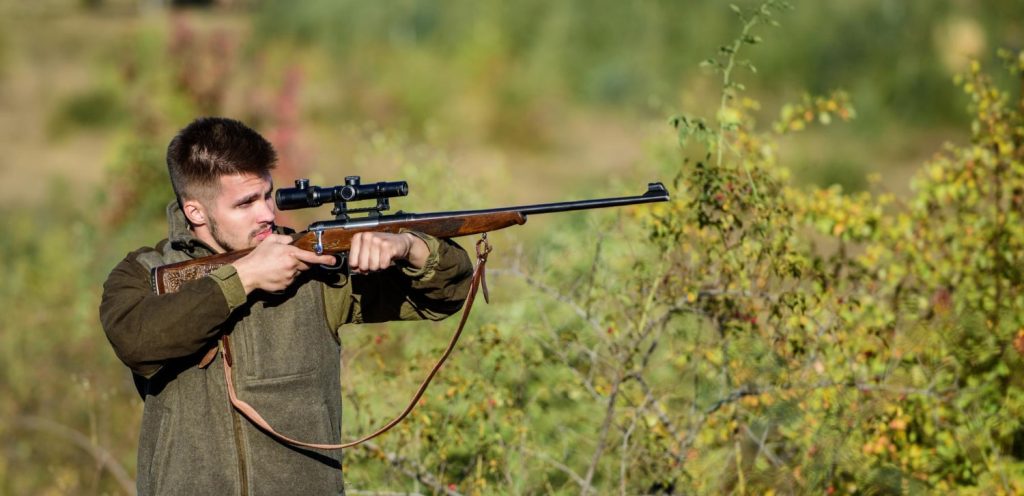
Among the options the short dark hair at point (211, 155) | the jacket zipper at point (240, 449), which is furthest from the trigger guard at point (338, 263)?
the jacket zipper at point (240, 449)

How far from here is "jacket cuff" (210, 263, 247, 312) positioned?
332 centimetres

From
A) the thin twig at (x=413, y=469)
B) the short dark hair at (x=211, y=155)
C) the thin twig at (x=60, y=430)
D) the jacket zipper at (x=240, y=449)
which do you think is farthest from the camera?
the thin twig at (x=60, y=430)

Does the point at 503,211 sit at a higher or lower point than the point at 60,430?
higher

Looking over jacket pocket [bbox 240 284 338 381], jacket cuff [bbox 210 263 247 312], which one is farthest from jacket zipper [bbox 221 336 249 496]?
jacket cuff [bbox 210 263 247 312]

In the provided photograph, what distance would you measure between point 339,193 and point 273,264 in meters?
0.40

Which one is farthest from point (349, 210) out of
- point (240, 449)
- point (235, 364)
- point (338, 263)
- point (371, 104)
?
point (371, 104)

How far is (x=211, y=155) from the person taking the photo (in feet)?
11.7

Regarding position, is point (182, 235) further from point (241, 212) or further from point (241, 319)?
point (241, 319)

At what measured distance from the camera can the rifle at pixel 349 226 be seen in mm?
3486

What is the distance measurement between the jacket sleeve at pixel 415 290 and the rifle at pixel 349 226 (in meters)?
0.08

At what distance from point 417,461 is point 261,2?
1949 centimetres

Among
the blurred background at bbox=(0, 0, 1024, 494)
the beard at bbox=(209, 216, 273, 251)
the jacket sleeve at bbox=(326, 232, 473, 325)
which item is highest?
the blurred background at bbox=(0, 0, 1024, 494)

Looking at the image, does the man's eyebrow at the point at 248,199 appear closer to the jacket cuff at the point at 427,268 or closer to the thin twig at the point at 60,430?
the jacket cuff at the point at 427,268

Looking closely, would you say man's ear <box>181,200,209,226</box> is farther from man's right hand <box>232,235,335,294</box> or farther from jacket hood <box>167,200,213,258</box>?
man's right hand <box>232,235,335,294</box>
